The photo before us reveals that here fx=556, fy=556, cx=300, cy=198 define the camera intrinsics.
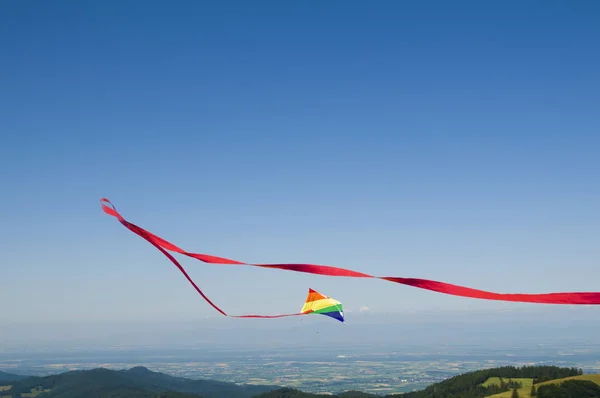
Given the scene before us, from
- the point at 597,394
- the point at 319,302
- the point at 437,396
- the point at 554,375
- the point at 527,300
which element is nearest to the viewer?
the point at 527,300

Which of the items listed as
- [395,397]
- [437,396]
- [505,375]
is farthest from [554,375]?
[395,397]

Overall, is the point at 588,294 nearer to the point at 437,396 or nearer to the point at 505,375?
the point at 437,396

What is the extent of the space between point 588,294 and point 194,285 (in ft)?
13.9

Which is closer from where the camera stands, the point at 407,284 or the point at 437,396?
the point at 407,284

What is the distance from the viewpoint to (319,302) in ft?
42.4

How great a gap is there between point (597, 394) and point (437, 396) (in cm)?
6163

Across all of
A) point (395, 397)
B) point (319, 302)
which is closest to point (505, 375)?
point (395, 397)

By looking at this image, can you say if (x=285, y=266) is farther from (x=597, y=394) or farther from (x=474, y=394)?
(x=474, y=394)

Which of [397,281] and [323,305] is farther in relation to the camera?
[323,305]

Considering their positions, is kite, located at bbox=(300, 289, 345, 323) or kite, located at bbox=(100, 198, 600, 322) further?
kite, located at bbox=(300, 289, 345, 323)

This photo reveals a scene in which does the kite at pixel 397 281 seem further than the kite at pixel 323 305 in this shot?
No

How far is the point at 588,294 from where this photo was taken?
5285 mm

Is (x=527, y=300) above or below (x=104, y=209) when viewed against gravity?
below

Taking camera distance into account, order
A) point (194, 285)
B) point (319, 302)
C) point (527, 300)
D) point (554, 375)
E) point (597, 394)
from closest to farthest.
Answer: point (527, 300) → point (194, 285) → point (319, 302) → point (597, 394) → point (554, 375)
